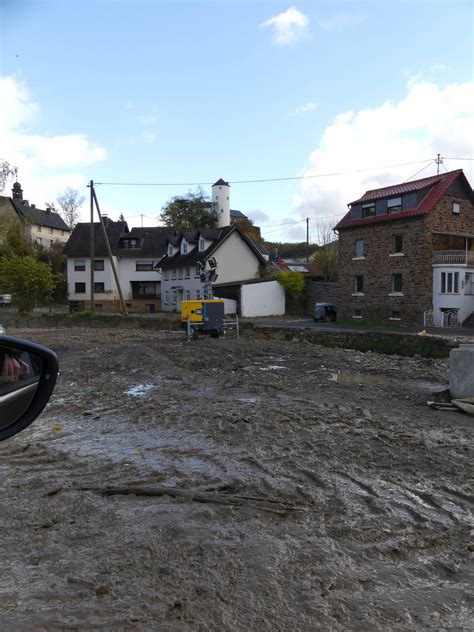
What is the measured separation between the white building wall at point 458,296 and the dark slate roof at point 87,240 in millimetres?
37550

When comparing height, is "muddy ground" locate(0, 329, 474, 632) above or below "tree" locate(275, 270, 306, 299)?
below

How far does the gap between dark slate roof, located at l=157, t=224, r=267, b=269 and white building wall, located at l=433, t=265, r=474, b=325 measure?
826 inches

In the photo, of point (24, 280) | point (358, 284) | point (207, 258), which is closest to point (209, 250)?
point (207, 258)

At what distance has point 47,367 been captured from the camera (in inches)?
91.1

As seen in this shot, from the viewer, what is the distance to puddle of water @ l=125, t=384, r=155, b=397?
10508mm

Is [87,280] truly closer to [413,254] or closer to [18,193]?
[18,193]

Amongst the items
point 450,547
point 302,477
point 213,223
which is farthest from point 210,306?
point 213,223

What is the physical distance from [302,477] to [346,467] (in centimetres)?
60

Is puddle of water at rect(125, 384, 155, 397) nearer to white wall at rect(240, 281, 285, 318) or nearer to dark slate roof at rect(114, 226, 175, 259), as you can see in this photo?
white wall at rect(240, 281, 285, 318)

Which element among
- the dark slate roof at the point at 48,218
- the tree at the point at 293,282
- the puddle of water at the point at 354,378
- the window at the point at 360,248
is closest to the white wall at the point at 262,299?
the tree at the point at 293,282

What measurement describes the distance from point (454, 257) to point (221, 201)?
48.8 meters

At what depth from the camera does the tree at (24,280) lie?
127 ft

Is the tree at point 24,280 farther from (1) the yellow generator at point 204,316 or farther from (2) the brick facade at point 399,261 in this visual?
(2) the brick facade at point 399,261

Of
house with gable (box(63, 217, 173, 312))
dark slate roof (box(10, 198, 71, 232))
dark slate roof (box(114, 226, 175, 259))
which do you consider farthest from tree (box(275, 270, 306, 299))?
dark slate roof (box(10, 198, 71, 232))
